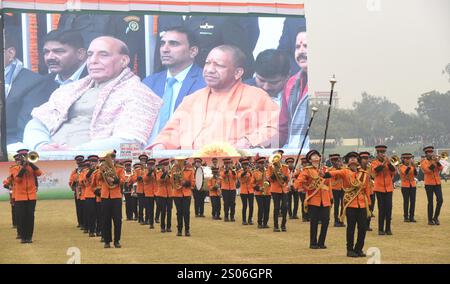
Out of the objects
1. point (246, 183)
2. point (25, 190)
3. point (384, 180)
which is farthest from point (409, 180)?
point (25, 190)

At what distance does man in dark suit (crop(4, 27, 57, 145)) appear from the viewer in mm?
55156

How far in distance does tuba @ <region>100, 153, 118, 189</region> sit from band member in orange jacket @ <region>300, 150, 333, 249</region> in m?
3.79

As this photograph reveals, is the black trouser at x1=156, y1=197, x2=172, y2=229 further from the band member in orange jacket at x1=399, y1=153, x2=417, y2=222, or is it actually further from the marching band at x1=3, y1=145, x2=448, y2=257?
the band member in orange jacket at x1=399, y1=153, x2=417, y2=222

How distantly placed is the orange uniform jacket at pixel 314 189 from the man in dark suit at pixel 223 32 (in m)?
41.2

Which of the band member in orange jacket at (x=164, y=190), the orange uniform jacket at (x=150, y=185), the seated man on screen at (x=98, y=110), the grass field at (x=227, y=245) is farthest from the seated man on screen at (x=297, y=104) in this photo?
the band member in orange jacket at (x=164, y=190)

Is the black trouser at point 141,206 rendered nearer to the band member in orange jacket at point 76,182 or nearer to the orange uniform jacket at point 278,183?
the band member in orange jacket at point 76,182

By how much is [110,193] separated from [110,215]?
1.57 ft

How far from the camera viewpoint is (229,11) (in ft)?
196

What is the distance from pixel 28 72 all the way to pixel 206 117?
1149cm

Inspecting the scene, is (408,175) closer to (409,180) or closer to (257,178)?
(409,180)

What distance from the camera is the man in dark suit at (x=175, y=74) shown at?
57406 millimetres

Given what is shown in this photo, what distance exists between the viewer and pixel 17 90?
5591 centimetres
